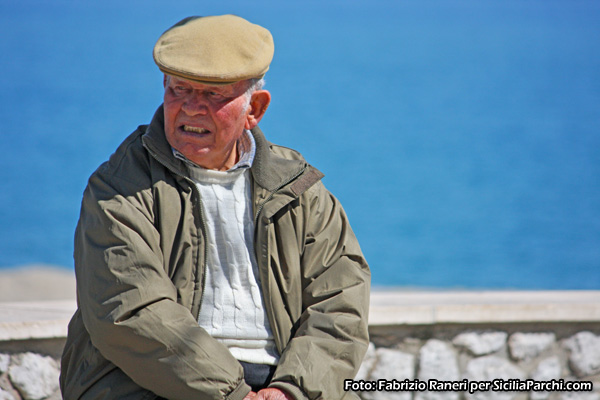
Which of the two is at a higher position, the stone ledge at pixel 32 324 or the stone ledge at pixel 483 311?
the stone ledge at pixel 483 311

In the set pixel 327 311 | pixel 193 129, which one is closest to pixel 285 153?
pixel 193 129

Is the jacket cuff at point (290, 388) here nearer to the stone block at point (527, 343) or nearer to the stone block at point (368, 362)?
the stone block at point (368, 362)

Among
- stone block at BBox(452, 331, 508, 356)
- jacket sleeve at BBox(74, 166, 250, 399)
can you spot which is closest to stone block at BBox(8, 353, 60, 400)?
jacket sleeve at BBox(74, 166, 250, 399)

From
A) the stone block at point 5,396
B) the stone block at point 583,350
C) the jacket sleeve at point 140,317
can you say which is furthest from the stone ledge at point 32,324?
the stone block at point 583,350

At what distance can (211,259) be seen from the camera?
1.98 m

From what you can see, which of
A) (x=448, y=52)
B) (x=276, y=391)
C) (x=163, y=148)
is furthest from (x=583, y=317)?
(x=448, y=52)

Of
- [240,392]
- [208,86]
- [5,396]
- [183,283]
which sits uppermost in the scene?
[208,86]

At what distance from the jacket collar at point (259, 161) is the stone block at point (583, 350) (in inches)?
61.7

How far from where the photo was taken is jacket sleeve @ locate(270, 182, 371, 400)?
1.91 metres

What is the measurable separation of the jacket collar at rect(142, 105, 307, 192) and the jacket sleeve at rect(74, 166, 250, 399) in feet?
0.51

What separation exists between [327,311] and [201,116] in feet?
1.90

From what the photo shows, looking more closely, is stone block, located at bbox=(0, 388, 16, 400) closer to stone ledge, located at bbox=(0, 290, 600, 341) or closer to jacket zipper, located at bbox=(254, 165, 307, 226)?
stone ledge, located at bbox=(0, 290, 600, 341)

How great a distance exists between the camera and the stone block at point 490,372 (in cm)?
315

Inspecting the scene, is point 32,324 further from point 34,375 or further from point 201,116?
point 201,116
